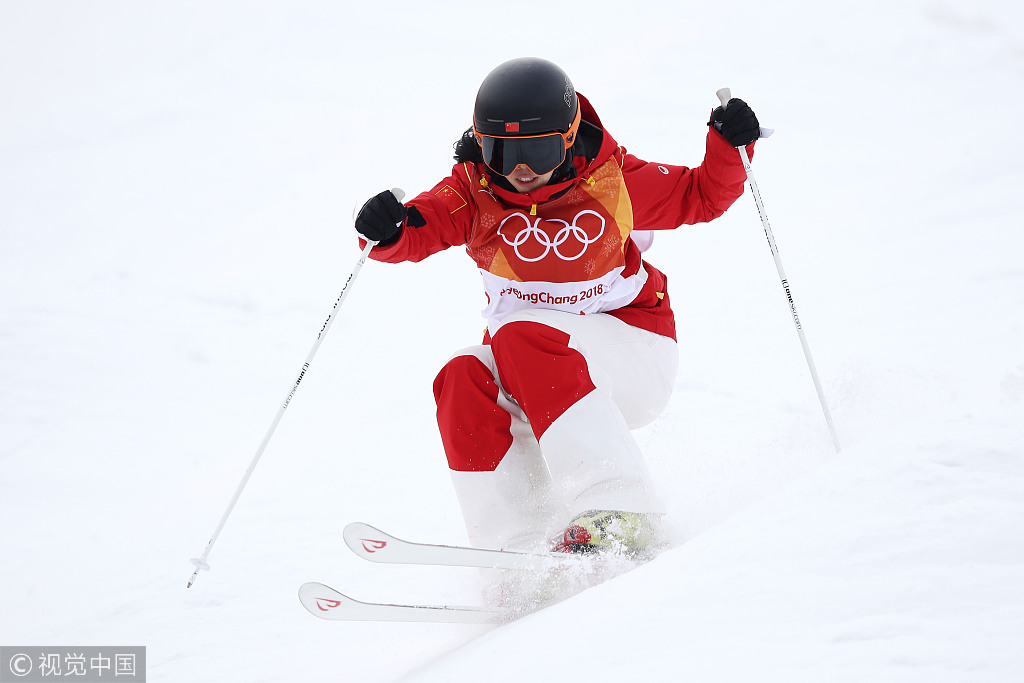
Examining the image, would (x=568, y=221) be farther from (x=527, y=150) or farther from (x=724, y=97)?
(x=724, y=97)

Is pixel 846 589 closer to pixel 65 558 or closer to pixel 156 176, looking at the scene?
pixel 65 558

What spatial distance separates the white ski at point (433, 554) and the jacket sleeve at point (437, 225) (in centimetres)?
89

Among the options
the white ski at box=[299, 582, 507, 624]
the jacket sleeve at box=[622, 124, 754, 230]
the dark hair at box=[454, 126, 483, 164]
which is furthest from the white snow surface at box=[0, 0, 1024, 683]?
the dark hair at box=[454, 126, 483, 164]

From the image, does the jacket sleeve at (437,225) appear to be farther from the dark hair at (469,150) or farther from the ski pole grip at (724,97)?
the ski pole grip at (724,97)

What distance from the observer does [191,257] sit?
707 centimetres

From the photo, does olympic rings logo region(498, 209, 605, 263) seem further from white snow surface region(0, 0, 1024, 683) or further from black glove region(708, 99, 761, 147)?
white snow surface region(0, 0, 1024, 683)

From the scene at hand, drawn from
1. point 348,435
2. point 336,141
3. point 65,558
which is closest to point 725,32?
point 336,141

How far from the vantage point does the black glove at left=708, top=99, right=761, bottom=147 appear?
8.35 feet

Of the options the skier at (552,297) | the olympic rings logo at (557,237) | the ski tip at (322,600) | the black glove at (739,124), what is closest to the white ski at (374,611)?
the ski tip at (322,600)

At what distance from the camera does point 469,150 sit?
2742mm

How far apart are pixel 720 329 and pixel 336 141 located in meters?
5.77

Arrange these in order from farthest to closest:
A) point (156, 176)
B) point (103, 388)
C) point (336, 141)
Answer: point (336, 141) < point (156, 176) < point (103, 388)

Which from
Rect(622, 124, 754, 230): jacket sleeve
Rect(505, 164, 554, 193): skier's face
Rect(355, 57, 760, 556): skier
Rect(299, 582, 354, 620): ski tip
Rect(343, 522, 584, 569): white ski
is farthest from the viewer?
Rect(622, 124, 754, 230): jacket sleeve

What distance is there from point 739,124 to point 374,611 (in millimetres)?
1706
